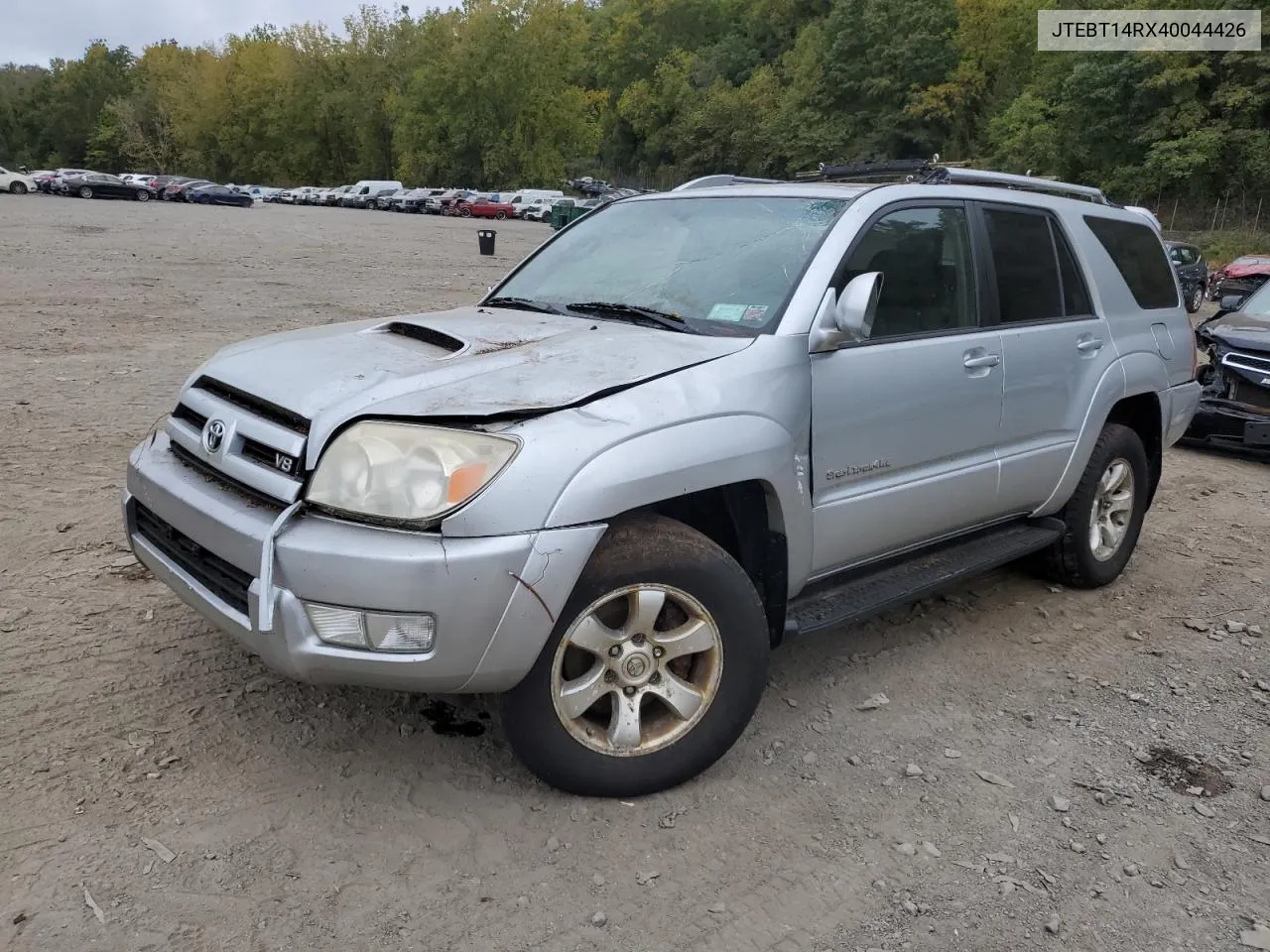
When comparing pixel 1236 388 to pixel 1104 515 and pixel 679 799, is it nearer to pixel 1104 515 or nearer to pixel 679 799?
pixel 1104 515

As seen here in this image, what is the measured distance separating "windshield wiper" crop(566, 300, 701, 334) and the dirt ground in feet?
4.66

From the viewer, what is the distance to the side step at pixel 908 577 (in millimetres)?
3432

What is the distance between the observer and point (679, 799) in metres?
3.03

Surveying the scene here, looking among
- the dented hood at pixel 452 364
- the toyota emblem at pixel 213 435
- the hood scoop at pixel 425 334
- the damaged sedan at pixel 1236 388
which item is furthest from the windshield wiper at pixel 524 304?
the damaged sedan at pixel 1236 388

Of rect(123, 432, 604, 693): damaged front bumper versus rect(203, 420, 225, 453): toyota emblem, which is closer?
rect(123, 432, 604, 693): damaged front bumper

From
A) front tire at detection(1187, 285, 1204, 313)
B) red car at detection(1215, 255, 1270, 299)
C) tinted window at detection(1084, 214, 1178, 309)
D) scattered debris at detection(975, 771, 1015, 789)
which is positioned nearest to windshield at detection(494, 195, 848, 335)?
scattered debris at detection(975, 771, 1015, 789)

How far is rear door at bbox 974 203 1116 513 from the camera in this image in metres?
4.08

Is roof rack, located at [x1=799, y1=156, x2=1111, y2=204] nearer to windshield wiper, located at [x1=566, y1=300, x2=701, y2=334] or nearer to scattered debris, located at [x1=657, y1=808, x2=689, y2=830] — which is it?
windshield wiper, located at [x1=566, y1=300, x2=701, y2=334]

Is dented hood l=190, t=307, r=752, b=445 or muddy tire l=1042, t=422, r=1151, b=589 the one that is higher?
dented hood l=190, t=307, r=752, b=445

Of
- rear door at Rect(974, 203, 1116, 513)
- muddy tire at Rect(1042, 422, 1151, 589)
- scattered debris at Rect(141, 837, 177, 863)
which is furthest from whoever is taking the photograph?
muddy tire at Rect(1042, 422, 1151, 589)

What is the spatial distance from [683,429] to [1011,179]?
2510 millimetres

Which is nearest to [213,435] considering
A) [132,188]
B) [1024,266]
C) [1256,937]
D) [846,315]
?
[846,315]

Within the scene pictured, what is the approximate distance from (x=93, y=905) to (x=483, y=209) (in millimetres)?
56508

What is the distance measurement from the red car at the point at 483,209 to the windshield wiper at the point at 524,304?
5331 centimetres
